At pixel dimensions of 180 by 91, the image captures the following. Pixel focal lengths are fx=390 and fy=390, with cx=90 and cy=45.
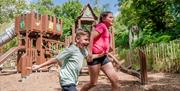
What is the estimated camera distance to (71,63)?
17.0 feet

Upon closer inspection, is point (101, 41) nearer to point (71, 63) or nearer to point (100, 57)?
point (100, 57)

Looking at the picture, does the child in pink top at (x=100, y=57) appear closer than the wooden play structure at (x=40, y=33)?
Yes

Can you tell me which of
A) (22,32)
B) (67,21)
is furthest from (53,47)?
(67,21)

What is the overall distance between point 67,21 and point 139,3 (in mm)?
22408

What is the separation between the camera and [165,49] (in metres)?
18.3

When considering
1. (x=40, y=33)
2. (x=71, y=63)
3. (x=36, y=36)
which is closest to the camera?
(x=71, y=63)

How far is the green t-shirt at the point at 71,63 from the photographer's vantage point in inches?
201

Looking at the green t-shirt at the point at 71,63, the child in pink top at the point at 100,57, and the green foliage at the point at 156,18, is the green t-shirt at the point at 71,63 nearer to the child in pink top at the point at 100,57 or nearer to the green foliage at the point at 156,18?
the child in pink top at the point at 100,57

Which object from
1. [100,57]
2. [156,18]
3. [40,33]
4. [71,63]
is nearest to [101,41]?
[100,57]

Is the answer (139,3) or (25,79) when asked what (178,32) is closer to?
(139,3)

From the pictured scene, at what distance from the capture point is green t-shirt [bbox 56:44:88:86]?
16.8ft

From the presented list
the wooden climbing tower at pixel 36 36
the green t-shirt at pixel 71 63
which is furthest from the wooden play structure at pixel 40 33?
the green t-shirt at pixel 71 63

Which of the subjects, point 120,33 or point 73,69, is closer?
point 73,69

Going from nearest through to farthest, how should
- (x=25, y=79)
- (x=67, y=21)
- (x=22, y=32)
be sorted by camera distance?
1. (x=25, y=79)
2. (x=22, y=32)
3. (x=67, y=21)
